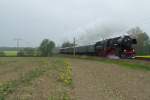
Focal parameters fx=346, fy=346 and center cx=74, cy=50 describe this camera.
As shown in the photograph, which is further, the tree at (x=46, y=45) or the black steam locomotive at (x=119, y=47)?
the tree at (x=46, y=45)

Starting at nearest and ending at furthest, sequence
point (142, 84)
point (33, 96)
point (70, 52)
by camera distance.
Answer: point (33, 96) → point (142, 84) → point (70, 52)

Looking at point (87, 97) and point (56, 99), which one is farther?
point (87, 97)

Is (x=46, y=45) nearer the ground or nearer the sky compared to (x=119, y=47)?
nearer the sky

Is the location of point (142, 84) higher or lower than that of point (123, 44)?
lower

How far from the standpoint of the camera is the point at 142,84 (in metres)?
17.9

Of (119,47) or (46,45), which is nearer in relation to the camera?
(119,47)

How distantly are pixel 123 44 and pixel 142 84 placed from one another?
25467 mm

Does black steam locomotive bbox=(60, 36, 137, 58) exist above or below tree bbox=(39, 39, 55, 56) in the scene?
below

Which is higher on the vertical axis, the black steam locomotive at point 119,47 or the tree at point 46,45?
the tree at point 46,45

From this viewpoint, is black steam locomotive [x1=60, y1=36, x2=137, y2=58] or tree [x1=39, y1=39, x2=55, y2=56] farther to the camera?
tree [x1=39, y1=39, x2=55, y2=56]

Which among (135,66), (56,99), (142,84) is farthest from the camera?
(135,66)

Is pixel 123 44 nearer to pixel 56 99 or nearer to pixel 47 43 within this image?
pixel 56 99

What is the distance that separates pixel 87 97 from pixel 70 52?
70.3m

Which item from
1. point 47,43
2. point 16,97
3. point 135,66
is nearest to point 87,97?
point 16,97
